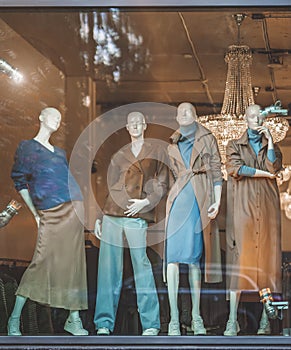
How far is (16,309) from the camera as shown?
4934mm

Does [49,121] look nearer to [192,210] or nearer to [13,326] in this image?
[192,210]

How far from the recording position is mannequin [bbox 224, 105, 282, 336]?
4879 millimetres

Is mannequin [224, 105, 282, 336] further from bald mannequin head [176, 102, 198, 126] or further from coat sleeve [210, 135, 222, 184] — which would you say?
bald mannequin head [176, 102, 198, 126]

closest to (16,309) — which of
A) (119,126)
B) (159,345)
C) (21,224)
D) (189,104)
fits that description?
(21,224)

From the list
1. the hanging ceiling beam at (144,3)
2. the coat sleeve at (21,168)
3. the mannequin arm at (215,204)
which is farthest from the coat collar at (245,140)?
the coat sleeve at (21,168)

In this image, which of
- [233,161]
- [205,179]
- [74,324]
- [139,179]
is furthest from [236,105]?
[74,324]

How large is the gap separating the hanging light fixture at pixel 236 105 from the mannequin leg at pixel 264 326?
0.87 metres

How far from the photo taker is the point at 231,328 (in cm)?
481

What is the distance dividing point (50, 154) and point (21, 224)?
1.38 ft

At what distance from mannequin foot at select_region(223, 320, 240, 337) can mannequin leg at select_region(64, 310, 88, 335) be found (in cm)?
76

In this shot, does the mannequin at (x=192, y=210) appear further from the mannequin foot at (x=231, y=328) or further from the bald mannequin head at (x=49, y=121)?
the bald mannequin head at (x=49, y=121)

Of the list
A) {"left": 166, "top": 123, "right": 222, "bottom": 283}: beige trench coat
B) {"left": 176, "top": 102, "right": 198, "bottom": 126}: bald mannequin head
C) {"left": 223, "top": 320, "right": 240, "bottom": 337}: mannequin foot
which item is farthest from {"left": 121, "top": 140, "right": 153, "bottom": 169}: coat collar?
{"left": 223, "top": 320, "right": 240, "bottom": 337}: mannequin foot

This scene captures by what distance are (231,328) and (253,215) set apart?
2.05 feet

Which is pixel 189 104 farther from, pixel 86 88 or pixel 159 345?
pixel 159 345
